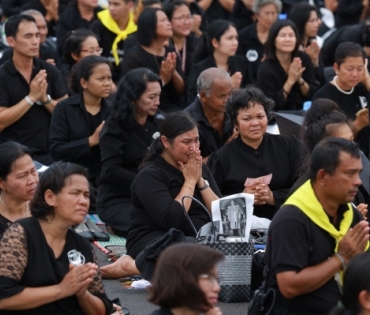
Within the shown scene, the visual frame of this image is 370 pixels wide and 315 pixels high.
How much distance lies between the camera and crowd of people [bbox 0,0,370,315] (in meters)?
4.70

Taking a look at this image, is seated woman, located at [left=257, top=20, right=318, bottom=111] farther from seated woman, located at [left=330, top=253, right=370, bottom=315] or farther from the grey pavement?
seated woman, located at [left=330, top=253, right=370, bottom=315]

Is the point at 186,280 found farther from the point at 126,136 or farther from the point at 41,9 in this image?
the point at 41,9

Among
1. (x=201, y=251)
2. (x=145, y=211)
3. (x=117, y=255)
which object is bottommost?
(x=117, y=255)

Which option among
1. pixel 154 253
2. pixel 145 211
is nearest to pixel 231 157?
pixel 145 211

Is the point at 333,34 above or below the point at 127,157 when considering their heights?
above

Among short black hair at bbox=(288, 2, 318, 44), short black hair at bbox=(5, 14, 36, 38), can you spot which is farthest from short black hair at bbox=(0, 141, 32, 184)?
short black hair at bbox=(288, 2, 318, 44)

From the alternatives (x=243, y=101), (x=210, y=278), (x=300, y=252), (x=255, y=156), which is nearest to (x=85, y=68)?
(x=243, y=101)

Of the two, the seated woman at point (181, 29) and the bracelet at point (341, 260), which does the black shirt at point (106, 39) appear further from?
the bracelet at point (341, 260)

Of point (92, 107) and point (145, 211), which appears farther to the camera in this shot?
point (92, 107)

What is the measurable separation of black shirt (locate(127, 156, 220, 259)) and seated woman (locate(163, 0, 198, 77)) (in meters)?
4.04

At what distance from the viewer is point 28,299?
4.66m

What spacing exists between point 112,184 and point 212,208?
1.94 metres

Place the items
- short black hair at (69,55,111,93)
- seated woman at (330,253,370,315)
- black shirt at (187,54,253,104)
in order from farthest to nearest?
black shirt at (187,54,253,104) < short black hair at (69,55,111,93) < seated woman at (330,253,370,315)

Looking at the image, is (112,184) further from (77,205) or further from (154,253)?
(77,205)
